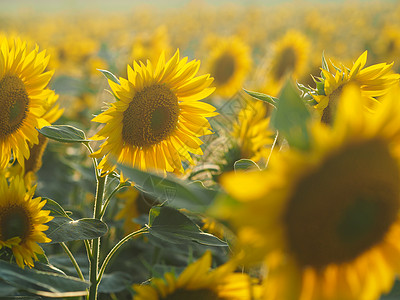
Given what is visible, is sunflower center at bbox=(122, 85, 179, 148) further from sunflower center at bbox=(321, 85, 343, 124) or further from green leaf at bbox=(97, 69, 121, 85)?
sunflower center at bbox=(321, 85, 343, 124)

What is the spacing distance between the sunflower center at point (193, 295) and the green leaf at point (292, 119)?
0.83 ft

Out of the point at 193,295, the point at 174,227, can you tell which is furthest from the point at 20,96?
the point at 193,295

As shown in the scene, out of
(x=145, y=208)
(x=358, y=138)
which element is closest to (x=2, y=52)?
(x=145, y=208)

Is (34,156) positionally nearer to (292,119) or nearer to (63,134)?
(63,134)

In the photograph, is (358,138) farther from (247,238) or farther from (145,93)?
(145,93)

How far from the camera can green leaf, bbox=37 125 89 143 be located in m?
0.76

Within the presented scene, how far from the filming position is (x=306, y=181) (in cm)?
45

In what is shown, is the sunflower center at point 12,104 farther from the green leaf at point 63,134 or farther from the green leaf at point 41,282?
the green leaf at point 41,282

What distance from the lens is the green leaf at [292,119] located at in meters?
0.47

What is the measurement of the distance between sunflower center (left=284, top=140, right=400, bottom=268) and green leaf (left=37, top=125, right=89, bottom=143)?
44cm

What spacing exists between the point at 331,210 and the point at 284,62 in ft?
9.11

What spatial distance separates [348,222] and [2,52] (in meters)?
0.73

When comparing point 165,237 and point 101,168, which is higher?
point 101,168

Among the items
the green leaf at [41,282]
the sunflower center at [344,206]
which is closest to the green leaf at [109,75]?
the green leaf at [41,282]
